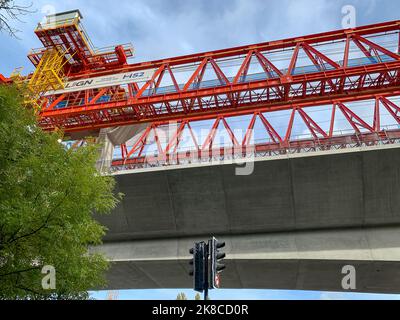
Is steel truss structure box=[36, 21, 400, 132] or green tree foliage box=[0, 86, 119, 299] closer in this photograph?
green tree foliage box=[0, 86, 119, 299]

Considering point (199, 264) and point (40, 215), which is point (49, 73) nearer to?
point (40, 215)

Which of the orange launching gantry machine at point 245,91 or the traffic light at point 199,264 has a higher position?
the orange launching gantry machine at point 245,91

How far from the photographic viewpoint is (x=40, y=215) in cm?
813

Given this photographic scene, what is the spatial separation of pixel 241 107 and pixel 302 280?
35.9 feet

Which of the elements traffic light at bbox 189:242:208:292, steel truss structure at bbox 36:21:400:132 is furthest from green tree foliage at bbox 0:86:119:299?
steel truss structure at bbox 36:21:400:132

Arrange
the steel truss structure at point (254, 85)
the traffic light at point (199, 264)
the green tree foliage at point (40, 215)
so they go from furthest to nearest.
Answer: the steel truss structure at point (254, 85) < the traffic light at point (199, 264) < the green tree foliage at point (40, 215)

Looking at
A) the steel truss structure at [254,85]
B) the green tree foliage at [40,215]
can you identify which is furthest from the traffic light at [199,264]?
the steel truss structure at [254,85]

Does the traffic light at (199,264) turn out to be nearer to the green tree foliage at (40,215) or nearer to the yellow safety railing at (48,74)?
the green tree foliage at (40,215)

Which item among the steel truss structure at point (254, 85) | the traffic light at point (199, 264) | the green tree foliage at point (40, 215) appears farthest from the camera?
the steel truss structure at point (254, 85)

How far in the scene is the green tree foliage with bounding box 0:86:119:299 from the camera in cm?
819

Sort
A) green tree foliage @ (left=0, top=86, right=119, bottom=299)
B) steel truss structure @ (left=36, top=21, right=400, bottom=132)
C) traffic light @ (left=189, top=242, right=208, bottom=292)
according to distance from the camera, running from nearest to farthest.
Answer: green tree foliage @ (left=0, top=86, right=119, bottom=299), traffic light @ (left=189, top=242, right=208, bottom=292), steel truss structure @ (left=36, top=21, right=400, bottom=132)

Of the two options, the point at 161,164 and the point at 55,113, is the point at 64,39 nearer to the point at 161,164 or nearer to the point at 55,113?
the point at 55,113

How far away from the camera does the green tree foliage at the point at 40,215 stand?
8188mm

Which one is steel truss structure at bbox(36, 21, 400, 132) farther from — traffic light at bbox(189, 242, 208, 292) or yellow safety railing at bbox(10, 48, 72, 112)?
traffic light at bbox(189, 242, 208, 292)
